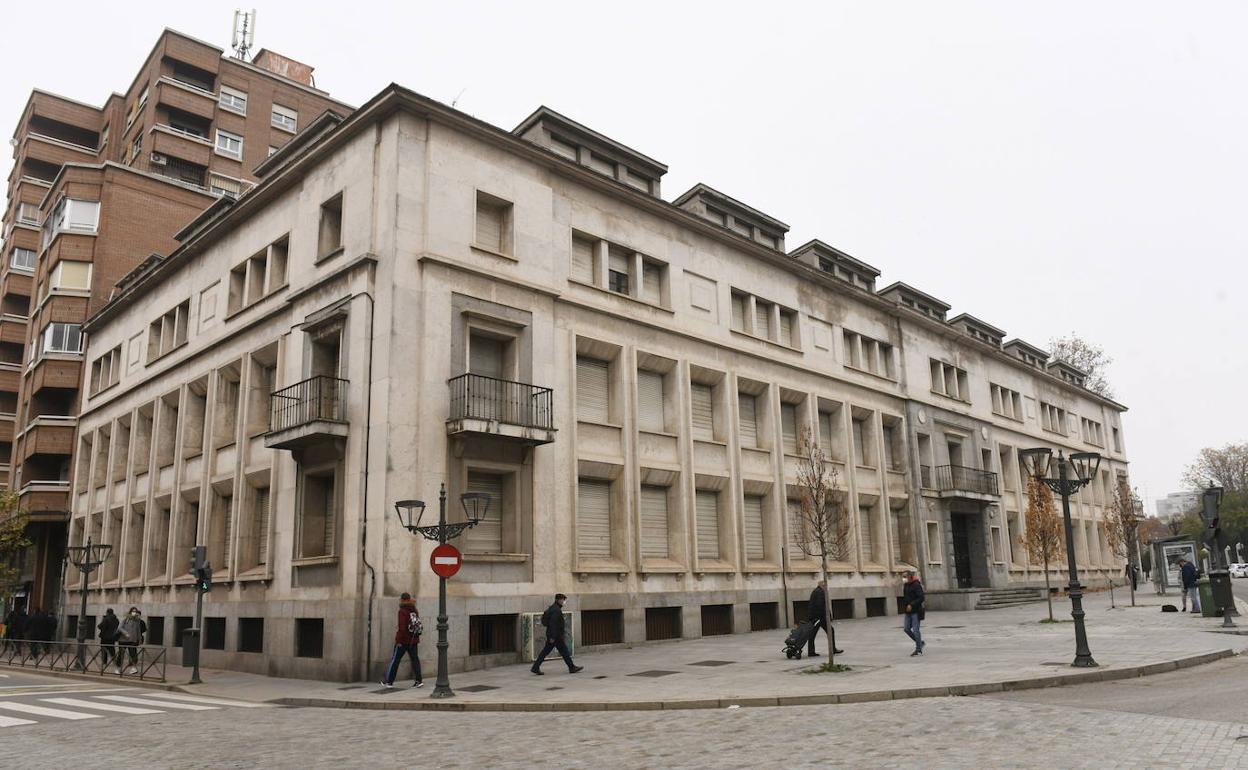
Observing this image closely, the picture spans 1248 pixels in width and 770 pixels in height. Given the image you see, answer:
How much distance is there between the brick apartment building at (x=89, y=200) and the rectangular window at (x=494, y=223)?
533 inches

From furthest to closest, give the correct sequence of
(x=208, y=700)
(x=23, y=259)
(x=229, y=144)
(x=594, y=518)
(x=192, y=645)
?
(x=229, y=144)
(x=23, y=259)
(x=594, y=518)
(x=192, y=645)
(x=208, y=700)

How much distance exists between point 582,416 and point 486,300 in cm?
416

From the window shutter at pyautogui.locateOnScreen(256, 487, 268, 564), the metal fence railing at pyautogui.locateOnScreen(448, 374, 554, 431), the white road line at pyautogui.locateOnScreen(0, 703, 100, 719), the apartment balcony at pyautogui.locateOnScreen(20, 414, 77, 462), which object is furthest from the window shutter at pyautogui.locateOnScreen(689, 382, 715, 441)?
the apartment balcony at pyautogui.locateOnScreen(20, 414, 77, 462)

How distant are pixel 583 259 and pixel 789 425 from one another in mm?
10299

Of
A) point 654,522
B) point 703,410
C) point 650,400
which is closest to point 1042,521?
point 703,410

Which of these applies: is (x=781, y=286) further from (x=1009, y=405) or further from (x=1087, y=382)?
(x=1087, y=382)

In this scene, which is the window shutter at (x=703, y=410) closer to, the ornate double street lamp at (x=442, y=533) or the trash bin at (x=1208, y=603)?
the ornate double street lamp at (x=442, y=533)

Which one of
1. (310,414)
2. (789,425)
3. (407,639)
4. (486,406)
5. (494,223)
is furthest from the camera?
(789,425)

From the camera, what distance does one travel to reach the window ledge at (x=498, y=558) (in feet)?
62.5

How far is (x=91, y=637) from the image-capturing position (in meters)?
31.4

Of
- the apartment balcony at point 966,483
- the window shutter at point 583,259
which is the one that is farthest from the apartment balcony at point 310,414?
the apartment balcony at point 966,483

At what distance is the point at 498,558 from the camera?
19.4m

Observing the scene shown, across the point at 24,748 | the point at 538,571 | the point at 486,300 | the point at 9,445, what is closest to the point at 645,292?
the point at 486,300

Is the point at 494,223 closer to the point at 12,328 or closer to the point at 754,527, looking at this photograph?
the point at 754,527
